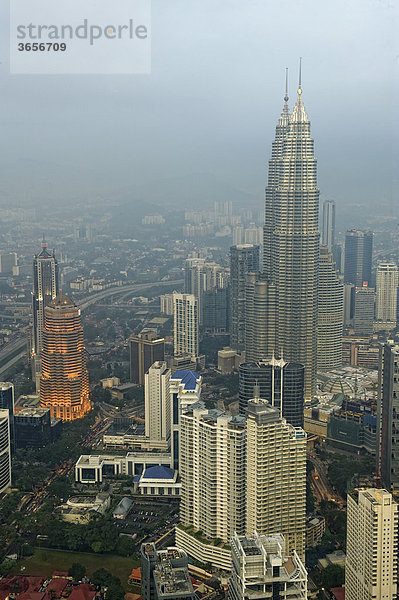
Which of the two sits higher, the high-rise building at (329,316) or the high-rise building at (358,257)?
the high-rise building at (358,257)

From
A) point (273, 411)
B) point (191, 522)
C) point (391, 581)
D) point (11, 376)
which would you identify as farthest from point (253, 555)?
point (11, 376)

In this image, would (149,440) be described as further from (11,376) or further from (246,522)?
(246,522)

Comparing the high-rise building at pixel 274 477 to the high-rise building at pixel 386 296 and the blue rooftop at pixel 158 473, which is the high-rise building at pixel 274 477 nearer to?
the blue rooftop at pixel 158 473

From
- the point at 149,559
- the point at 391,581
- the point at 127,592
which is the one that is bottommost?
the point at 127,592

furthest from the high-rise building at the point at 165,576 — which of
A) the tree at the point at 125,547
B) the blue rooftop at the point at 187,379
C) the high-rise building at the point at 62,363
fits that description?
the high-rise building at the point at 62,363

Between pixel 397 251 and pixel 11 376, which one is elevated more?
pixel 397 251

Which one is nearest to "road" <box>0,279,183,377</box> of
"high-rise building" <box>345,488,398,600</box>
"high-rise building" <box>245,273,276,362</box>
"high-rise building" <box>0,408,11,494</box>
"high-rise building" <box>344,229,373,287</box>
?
"high-rise building" <box>0,408,11,494</box>

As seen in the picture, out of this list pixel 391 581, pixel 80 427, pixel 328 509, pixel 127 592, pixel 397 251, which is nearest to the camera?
pixel 391 581
